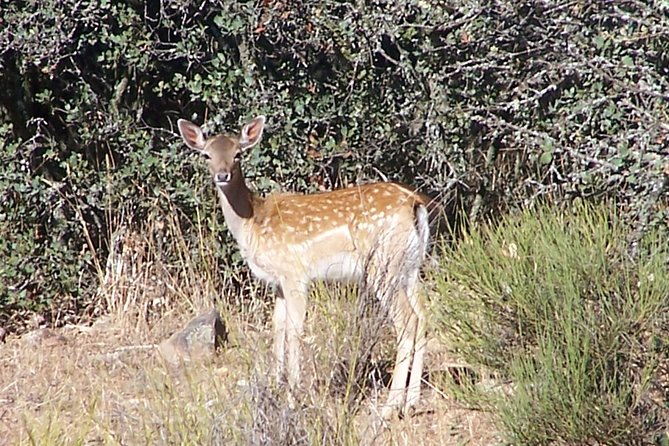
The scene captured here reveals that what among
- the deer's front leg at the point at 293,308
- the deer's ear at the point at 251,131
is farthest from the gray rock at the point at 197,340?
the deer's ear at the point at 251,131

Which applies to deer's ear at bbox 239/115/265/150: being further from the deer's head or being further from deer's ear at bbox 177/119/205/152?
deer's ear at bbox 177/119/205/152

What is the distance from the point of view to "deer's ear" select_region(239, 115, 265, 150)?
7953mm

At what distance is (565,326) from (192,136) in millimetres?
2884

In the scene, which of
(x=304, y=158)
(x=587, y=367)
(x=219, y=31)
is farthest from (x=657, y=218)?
(x=219, y=31)

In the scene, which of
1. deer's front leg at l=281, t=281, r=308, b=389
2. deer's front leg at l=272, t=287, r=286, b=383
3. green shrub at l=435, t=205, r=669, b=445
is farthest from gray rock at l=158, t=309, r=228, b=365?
green shrub at l=435, t=205, r=669, b=445

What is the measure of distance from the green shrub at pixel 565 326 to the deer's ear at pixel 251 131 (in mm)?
1579

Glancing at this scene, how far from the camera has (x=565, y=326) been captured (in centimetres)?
603

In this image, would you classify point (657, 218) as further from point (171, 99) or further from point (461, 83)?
point (171, 99)

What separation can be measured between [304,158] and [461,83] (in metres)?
Answer: 1.13

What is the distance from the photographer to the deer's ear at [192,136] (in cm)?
791

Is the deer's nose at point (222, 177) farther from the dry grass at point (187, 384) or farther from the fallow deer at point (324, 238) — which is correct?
the dry grass at point (187, 384)

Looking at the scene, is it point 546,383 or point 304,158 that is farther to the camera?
point 304,158

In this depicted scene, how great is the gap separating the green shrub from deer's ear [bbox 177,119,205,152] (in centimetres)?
183

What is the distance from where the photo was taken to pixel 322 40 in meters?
8.50
